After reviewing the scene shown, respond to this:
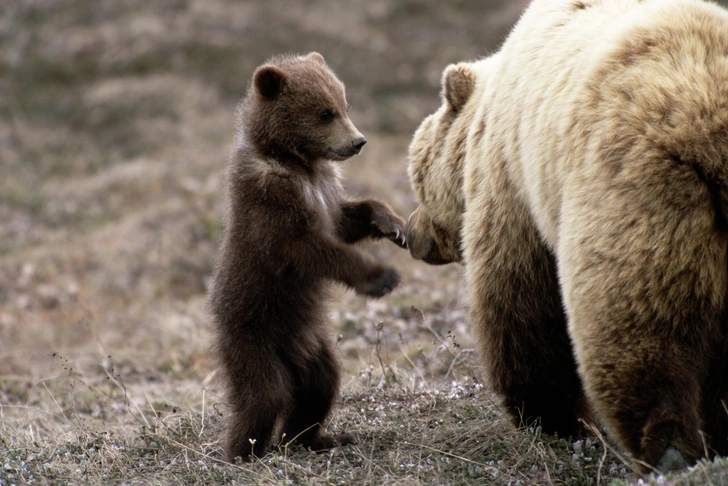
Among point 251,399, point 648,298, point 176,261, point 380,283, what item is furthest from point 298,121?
point 176,261

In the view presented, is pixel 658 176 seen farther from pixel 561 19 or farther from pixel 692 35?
pixel 561 19

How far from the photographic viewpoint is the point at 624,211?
3.22 metres

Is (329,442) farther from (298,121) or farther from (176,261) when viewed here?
(176,261)

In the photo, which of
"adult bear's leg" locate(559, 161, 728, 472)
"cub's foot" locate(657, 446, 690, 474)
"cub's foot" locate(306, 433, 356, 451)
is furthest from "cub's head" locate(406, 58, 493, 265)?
"cub's foot" locate(657, 446, 690, 474)

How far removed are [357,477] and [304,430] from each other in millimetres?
689

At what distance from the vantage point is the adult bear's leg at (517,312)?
165 inches

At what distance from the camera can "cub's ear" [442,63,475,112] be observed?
4954 mm

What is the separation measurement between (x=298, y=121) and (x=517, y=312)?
1603mm

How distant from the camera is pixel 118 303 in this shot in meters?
10.6

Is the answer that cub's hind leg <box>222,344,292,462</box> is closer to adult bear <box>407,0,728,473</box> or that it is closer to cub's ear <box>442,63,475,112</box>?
adult bear <box>407,0,728,473</box>

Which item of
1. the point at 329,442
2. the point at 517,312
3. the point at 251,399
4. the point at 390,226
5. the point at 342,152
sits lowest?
the point at 329,442

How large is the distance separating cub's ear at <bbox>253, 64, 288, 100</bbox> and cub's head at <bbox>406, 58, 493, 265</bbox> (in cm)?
95

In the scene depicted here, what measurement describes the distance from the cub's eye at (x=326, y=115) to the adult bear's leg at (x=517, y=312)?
3.15 ft

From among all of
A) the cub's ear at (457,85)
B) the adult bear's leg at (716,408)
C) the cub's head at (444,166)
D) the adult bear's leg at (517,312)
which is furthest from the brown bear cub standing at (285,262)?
the adult bear's leg at (716,408)
